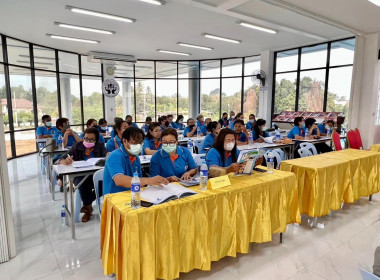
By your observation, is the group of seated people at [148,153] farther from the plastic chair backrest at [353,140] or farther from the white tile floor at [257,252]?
the plastic chair backrest at [353,140]

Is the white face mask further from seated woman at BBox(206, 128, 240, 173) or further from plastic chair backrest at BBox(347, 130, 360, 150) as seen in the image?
plastic chair backrest at BBox(347, 130, 360, 150)

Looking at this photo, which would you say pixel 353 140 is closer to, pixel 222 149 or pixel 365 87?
pixel 365 87

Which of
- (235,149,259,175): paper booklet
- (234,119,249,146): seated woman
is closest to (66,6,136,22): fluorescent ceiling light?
(234,119,249,146): seated woman

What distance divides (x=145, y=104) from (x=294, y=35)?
6.53 meters

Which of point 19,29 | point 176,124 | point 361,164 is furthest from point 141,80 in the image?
point 361,164

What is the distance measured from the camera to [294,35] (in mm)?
7348

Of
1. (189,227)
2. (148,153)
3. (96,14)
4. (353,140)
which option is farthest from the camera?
Answer: (353,140)

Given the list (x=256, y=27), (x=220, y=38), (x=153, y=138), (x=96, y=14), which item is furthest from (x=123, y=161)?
(x=220, y=38)

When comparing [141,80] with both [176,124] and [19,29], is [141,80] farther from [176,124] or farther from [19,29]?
[19,29]

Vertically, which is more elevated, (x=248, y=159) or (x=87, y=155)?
(x=248, y=159)

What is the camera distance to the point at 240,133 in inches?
206

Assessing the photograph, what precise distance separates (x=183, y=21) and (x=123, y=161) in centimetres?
468

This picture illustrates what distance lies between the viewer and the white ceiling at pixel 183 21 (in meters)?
4.84

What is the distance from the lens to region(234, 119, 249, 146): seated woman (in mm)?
5002
